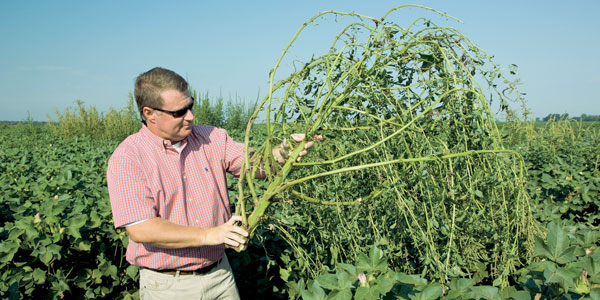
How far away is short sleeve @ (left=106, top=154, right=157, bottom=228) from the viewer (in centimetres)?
181

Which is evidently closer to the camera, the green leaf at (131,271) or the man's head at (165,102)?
the man's head at (165,102)

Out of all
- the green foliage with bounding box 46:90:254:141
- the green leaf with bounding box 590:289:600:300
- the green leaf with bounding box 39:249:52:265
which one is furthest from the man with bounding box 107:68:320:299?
the green foliage with bounding box 46:90:254:141

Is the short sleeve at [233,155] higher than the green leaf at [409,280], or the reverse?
the short sleeve at [233,155]

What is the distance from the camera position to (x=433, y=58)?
5.57 feet

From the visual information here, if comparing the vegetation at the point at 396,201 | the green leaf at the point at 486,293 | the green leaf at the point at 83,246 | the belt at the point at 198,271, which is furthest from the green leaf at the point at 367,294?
the green leaf at the point at 83,246

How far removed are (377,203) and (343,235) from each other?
7.7 inches

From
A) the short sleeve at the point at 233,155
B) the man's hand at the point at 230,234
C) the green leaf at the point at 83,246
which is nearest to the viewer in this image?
the man's hand at the point at 230,234

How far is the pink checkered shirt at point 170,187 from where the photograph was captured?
6.04 feet

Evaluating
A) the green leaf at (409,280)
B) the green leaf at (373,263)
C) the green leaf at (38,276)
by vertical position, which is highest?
the green leaf at (373,263)

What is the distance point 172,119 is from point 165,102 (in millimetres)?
83

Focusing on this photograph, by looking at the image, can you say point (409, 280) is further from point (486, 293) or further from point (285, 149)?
point (285, 149)

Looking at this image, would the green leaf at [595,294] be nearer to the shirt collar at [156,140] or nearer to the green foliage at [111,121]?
the shirt collar at [156,140]

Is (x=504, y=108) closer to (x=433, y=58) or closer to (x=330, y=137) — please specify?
(x=433, y=58)

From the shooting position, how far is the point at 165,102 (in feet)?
6.28
